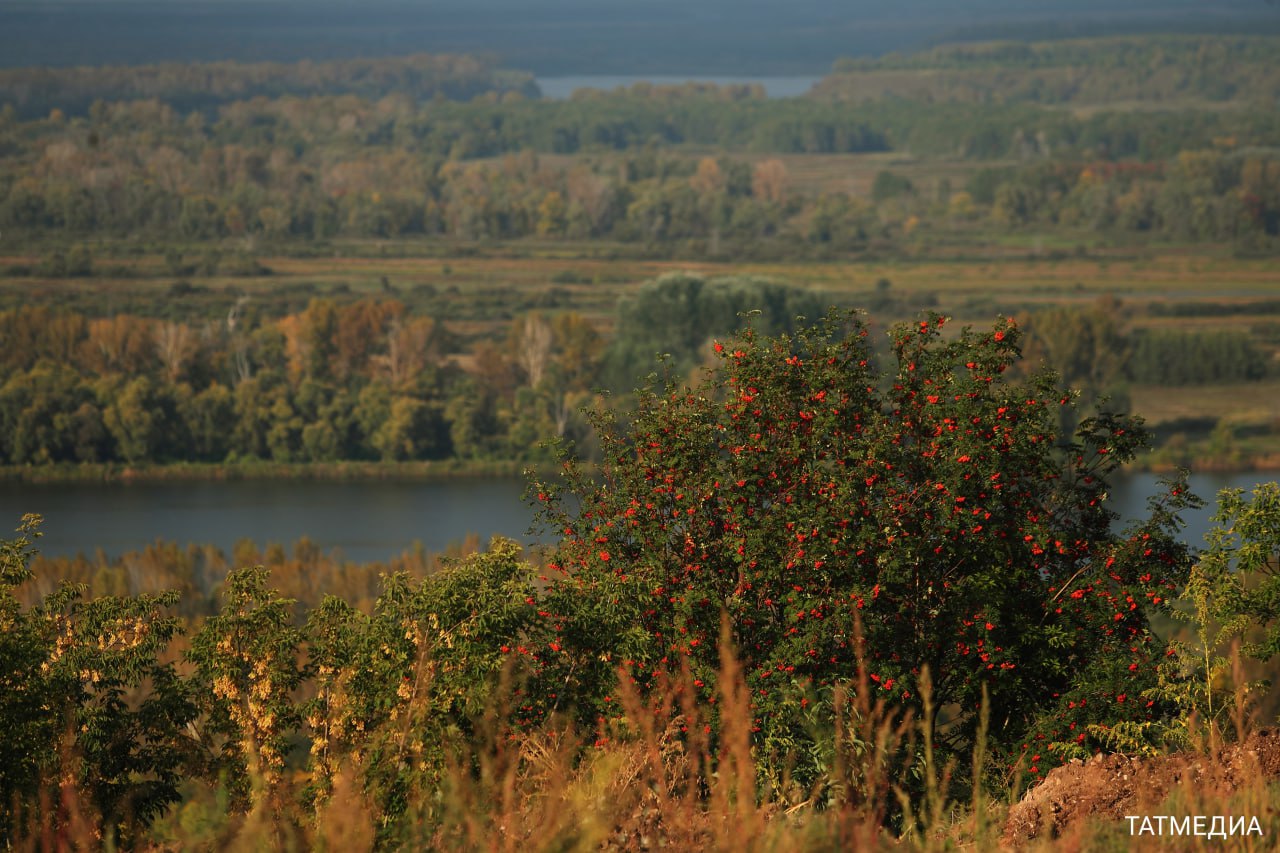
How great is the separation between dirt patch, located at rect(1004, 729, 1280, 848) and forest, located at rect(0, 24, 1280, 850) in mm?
38

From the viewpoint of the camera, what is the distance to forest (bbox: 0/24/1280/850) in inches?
251

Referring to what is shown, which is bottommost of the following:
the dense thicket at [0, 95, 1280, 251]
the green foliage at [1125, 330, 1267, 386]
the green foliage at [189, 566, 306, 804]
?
the green foliage at [1125, 330, 1267, 386]

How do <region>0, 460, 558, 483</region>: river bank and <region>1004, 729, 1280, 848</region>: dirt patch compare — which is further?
<region>0, 460, 558, 483</region>: river bank

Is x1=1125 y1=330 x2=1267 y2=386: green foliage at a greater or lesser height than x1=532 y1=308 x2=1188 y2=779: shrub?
lesser

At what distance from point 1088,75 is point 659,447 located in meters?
161

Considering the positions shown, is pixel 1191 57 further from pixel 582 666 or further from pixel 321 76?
pixel 582 666

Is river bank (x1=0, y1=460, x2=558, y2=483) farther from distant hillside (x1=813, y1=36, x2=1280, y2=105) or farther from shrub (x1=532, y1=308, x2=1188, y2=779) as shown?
distant hillside (x1=813, y1=36, x2=1280, y2=105)

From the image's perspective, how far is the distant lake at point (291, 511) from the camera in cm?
3619

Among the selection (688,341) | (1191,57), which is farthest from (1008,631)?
(1191,57)

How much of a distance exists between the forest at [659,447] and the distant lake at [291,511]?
125 centimetres

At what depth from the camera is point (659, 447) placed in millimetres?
8742

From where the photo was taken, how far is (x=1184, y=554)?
8.62m

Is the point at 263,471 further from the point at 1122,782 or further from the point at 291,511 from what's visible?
the point at 1122,782

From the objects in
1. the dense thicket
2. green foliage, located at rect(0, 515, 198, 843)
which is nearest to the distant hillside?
the dense thicket
